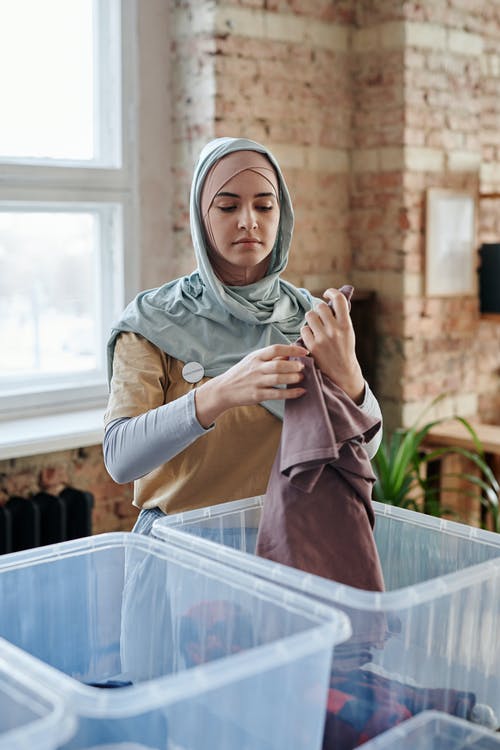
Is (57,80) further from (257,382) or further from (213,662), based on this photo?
(213,662)

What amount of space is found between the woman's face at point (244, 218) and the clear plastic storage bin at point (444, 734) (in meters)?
0.86

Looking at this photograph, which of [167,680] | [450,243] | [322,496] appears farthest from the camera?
[450,243]

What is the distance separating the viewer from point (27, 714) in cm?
82

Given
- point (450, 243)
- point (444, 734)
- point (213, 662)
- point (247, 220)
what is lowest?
point (444, 734)

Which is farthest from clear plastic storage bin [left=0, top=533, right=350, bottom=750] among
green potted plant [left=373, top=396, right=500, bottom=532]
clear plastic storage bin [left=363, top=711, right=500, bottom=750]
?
green potted plant [left=373, top=396, right=500, bottom=532]

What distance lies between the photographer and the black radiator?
2.67 meters

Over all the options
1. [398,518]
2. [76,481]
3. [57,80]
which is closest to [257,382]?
[398,518]

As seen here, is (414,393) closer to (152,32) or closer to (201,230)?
(152,32)

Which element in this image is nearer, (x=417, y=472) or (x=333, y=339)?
(x=333, y=339)

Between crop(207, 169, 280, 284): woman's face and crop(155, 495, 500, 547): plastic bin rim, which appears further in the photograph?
crop(207, 169, 280, 284): woman's face

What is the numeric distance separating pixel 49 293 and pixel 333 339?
1.88 metres

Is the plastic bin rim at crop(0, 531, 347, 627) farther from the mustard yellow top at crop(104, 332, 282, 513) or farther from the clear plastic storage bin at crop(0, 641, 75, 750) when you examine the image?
the mustard yellow top at crop(104, 332, 282, 513)

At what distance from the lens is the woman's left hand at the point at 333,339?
4.25 ft

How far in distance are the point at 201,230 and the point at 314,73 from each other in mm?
1769
